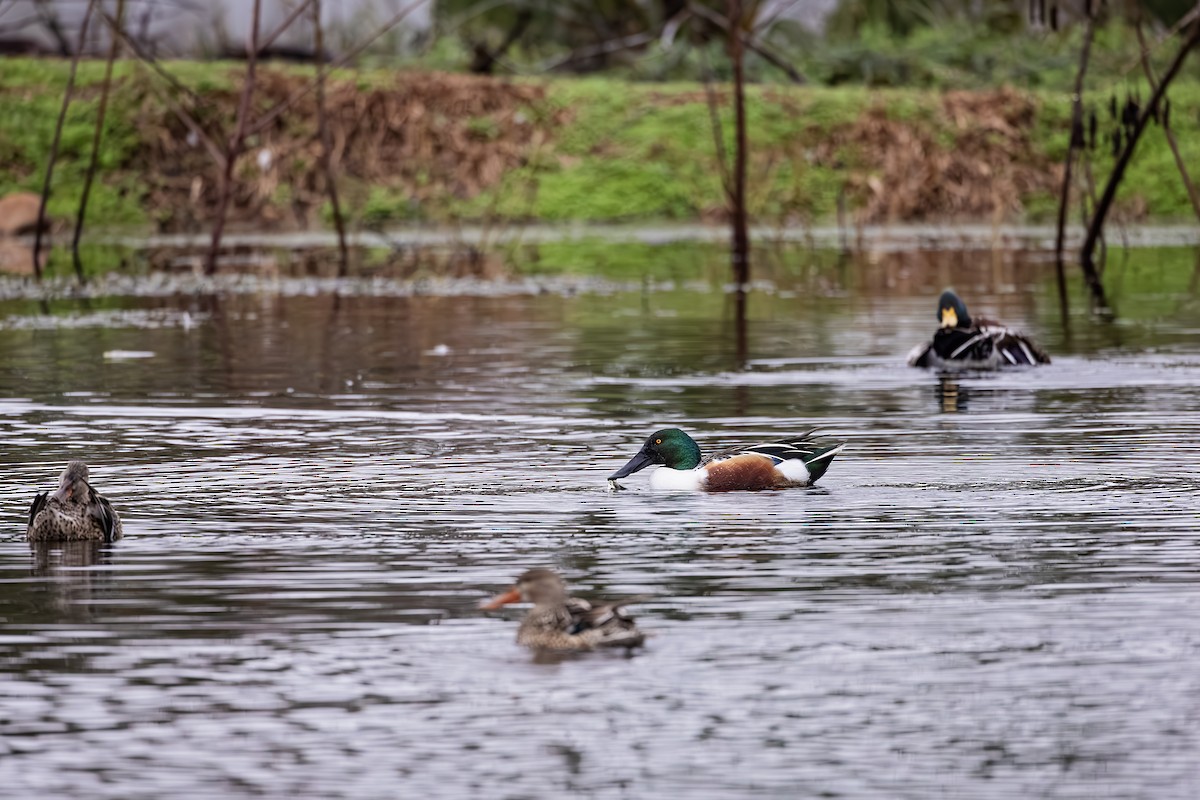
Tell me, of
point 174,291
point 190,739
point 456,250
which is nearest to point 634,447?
point 190,739

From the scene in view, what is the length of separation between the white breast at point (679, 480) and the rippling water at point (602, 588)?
0.12 metres

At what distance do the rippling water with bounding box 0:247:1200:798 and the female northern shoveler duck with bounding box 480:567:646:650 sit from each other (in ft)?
0.28

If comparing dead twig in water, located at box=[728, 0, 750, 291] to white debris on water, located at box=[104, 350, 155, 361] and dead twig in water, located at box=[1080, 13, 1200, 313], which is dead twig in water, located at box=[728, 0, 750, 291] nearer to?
dead twig in water, located at box=[1080, 13, 1200, 313]

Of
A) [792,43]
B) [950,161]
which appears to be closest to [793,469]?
[950,161]

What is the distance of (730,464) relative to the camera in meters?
11.1

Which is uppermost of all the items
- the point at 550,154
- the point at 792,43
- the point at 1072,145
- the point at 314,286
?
the point at 792,43

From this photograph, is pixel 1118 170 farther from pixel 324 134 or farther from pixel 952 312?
pixel 324 134

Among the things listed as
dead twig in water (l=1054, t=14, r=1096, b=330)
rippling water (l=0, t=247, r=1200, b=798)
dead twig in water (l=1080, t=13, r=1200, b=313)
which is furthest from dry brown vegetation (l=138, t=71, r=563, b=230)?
rippling water (l=0, t=247, r=1200, b=798)

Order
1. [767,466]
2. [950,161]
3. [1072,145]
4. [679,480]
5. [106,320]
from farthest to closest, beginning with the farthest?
[950,161]
[1072,145]
[106,320]
[679,480]
[767,466]

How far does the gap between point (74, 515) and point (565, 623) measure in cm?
263

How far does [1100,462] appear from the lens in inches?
464

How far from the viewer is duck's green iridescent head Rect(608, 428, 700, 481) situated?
1115 cm

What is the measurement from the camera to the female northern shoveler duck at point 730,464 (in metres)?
11.1

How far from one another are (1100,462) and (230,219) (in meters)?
25.7
